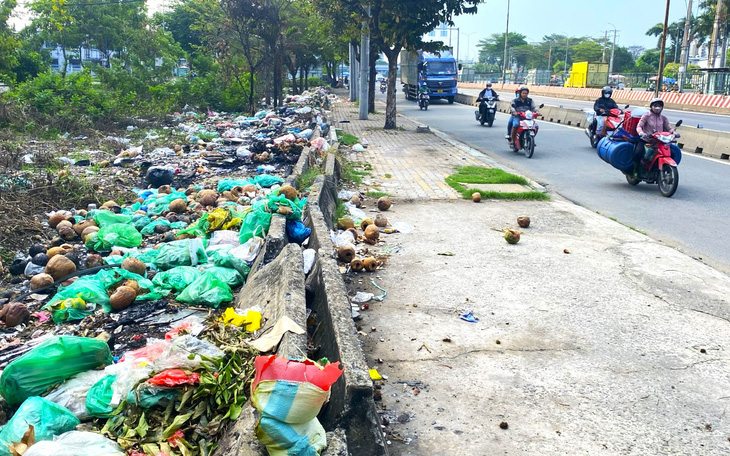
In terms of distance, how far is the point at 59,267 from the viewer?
17.6 feet

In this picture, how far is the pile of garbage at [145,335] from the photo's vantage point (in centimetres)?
266

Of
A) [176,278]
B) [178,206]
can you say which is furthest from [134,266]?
[178,206]

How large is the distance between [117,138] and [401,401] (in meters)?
14.8

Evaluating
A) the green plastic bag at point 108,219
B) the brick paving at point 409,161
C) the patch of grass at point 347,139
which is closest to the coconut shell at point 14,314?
the green plastic bag at point 108,219

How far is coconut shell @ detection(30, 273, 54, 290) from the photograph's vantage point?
5176 millimetres

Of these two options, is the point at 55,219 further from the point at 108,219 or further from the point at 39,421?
the point at 39,421

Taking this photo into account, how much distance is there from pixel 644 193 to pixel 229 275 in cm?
749

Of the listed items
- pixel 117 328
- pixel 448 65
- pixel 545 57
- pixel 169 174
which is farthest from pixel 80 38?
pixel 545 57

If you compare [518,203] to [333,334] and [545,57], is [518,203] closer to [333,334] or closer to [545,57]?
[333,334]

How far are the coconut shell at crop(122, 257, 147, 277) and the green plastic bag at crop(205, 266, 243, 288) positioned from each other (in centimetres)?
58

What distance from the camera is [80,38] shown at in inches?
1361

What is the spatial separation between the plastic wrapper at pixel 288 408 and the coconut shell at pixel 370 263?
3.29m

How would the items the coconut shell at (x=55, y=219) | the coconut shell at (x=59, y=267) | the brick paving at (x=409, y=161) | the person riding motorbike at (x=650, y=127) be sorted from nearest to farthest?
the coconut shell at (x=59, y=267), the coconut shell at (x=55, y=219), the person riding motorbike at (x=650, y=127), the brick paving at (x=409, y=161)

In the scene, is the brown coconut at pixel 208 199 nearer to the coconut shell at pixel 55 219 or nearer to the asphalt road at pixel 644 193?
the coconut shell at pixel 55 219
